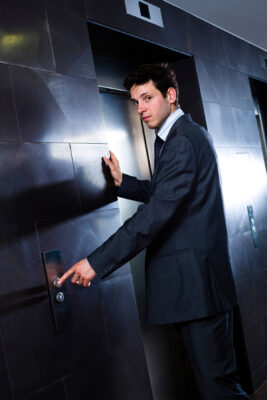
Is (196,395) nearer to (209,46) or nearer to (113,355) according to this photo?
(113,355)

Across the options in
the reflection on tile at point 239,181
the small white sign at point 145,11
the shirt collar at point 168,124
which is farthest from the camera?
the reflection on tile at point 239,181

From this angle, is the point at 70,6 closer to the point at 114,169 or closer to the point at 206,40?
the point at 114,169

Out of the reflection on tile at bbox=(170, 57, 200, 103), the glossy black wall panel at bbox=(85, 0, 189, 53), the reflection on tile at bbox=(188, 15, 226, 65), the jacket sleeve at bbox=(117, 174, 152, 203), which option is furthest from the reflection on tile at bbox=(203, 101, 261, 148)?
the jacket sleeve at bbox=(117, 174, 152, 203)

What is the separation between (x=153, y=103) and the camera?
2.16 meters

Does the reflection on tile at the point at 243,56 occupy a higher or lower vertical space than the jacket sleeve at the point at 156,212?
higher

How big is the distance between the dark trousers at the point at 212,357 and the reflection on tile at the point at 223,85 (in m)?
1.96

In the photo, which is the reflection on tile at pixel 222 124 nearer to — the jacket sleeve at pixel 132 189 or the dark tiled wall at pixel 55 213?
the jacket sleeve at pixel 132 189

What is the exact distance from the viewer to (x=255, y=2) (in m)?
3.46

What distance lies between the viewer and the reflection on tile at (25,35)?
190 centimetres

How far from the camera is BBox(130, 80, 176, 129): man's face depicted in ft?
7.06

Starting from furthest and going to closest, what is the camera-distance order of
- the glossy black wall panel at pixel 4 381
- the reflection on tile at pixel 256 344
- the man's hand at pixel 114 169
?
the reflection on tile at pixel 256 344, the man's hand at pixel 114 169, the glossy black wall panel at pixel 4 381

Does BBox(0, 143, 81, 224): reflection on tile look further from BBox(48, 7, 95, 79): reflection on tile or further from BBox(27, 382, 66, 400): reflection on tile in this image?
BBox(27, 382, 66, 400): reflection on tile

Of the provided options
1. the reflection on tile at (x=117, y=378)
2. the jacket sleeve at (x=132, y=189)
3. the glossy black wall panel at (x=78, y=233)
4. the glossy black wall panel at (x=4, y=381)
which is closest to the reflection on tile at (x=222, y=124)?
the jacket sleeve at (x=132, y=189)

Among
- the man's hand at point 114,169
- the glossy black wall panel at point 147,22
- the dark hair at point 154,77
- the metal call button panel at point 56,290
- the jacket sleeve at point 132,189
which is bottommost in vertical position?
the metal call button panel at point 56,290
